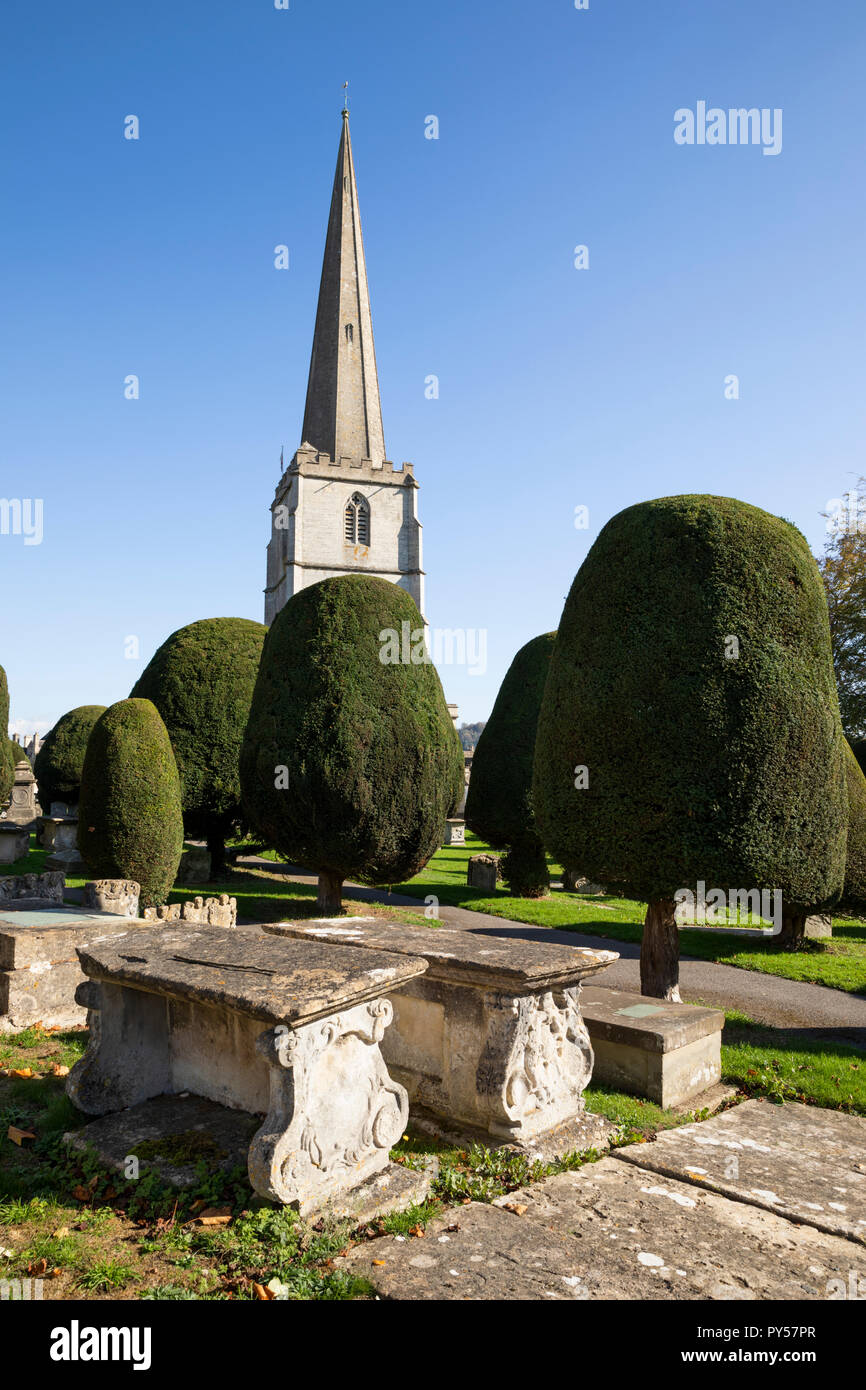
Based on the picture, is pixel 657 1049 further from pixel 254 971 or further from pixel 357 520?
pixel 357 520

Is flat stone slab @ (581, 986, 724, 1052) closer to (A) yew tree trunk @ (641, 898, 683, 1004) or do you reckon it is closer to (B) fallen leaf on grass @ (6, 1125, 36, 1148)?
(A) yew tree trunk @ (641, 898, 683, 1004)

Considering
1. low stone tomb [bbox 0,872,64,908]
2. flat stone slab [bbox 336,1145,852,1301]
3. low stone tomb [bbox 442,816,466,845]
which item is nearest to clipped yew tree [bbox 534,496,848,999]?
flat stone slab [bbox 336,1145,852,1301]

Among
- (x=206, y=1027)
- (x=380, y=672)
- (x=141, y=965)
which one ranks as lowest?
(x=206, y=1027)

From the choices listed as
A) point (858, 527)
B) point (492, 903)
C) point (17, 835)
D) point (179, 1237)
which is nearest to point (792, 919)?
point (492, 903)

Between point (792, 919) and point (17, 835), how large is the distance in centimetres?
1766

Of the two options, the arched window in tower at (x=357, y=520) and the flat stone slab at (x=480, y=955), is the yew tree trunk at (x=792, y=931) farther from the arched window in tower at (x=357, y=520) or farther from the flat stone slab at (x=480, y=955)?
the arched window in tower at (x=357, y=520)

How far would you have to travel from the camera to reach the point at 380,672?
14.1 m

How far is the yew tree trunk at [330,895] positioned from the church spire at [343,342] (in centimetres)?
3725

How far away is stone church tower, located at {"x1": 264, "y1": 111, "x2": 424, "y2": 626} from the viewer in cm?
4634

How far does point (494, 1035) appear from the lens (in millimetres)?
4664

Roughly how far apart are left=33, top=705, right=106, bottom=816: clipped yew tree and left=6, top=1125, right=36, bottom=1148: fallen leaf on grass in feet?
75.0

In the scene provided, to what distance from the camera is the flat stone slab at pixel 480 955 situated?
459cm

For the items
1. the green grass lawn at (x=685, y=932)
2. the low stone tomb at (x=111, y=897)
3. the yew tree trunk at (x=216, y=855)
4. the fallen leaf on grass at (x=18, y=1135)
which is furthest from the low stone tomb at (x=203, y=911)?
the yew tree trunk at (x=216, y=855)

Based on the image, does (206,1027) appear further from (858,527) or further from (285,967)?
(858,527)
